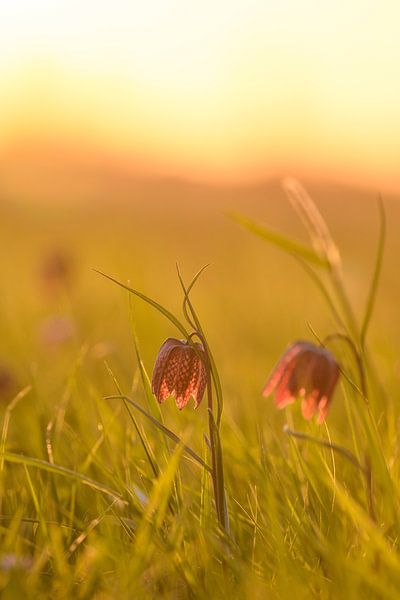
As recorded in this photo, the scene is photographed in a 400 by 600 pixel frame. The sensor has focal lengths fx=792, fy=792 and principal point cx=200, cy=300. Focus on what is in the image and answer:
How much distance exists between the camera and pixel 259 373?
383 cm

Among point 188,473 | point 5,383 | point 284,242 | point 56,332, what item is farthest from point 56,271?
point 284,242

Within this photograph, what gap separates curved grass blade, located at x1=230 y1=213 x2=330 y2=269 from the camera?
1386 millimetres

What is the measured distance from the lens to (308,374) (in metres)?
1.50

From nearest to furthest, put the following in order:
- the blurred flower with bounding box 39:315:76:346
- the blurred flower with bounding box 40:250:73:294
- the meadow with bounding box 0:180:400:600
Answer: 1. the meadow with bounding box 0:180:400:600
2. the blurred flower with bounding box 39:315:76:346
3. the blurred flower with bounding box 40:250:73:294

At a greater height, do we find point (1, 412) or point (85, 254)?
point (1, 412)

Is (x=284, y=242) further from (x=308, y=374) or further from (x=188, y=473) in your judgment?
(x=188, y=473)

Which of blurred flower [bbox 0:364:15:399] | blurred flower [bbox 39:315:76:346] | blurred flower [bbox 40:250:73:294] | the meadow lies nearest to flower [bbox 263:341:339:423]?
the meadow

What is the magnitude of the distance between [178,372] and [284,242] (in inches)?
12.4

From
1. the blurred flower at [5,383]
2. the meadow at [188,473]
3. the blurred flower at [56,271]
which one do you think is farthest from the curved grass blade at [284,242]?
the blurred flower at [56,271]

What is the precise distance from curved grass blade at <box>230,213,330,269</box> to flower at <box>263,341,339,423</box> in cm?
19

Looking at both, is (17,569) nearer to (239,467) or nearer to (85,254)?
(239,467)

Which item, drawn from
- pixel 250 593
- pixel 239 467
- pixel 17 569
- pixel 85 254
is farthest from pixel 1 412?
pixel 85 254

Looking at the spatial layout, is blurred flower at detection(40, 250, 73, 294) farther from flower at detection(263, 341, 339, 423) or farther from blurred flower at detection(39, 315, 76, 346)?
flower at detection(263, 341, 339, 423)

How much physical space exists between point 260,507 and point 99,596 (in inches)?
16.5
